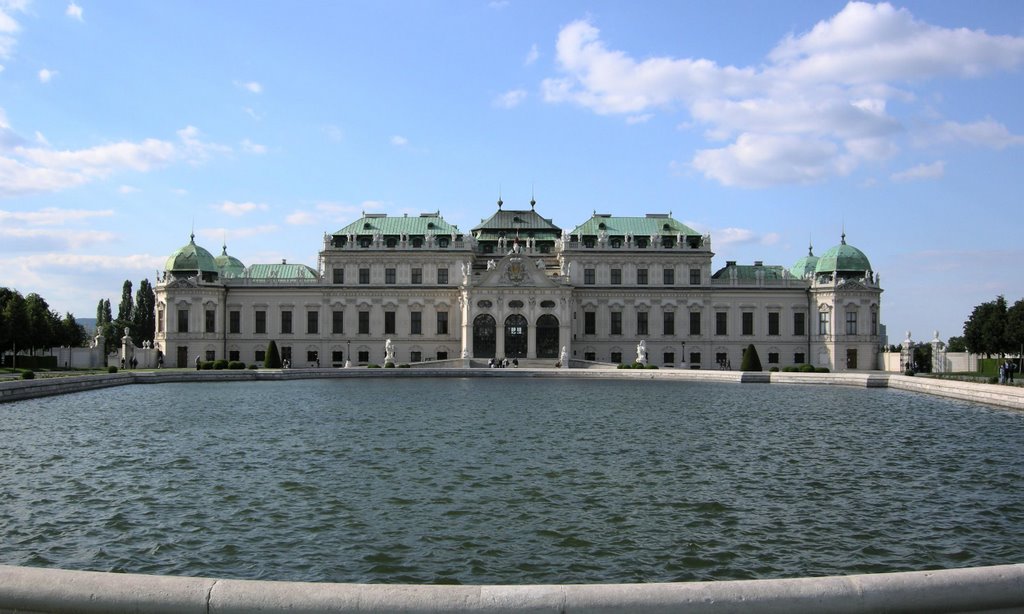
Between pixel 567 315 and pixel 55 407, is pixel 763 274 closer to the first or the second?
pixel 567 315

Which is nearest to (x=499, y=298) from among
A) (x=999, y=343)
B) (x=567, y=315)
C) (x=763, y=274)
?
(x=567, y=315)

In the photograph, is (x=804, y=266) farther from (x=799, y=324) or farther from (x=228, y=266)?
(x=228, y=266)

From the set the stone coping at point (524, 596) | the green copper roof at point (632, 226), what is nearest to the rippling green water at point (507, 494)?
the stone coping at point (524, 596)

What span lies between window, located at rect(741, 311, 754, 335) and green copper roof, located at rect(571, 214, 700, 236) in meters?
9.50

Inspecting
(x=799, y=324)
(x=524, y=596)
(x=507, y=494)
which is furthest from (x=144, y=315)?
(x=524, y=596)

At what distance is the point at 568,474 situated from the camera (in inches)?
844

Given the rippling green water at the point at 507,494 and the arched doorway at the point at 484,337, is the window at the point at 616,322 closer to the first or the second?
the arched doorway at the point at 484,337

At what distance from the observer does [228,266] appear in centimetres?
9119

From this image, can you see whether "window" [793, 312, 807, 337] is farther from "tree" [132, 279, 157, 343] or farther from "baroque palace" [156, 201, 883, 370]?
"tree" [132, 279, 157, 343]

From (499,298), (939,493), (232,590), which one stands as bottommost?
(939,493)

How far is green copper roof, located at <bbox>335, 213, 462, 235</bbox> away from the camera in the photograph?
87.8 metres

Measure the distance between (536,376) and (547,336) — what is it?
1235 centimetres

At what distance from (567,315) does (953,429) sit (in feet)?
167

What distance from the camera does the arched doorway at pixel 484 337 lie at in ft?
271
